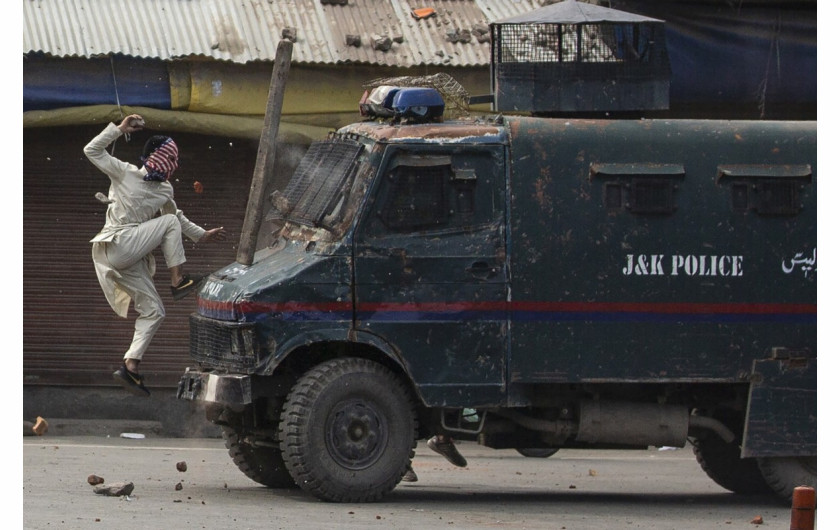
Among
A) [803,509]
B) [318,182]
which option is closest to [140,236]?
[318,182]

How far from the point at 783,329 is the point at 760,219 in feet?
2.49

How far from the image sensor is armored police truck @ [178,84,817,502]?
9906 mm

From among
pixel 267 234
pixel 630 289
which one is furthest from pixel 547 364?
pixel 267 234

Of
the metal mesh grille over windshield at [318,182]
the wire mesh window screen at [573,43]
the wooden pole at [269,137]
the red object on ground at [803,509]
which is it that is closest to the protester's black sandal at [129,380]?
the wooden pole at [269,137]

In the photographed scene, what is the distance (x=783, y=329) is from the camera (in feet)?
34.2

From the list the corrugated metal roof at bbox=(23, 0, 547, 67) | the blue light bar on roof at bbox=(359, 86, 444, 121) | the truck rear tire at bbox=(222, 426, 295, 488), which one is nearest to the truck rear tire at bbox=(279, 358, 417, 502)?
the truck rear tire at bbox=(222, 426, 295, 488)

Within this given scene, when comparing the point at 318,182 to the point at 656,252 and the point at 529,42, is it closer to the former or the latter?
the point at 656,252

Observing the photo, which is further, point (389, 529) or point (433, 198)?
point (433, 198)

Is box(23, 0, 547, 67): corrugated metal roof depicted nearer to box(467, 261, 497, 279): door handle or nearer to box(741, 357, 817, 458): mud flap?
box(467, 261, 497, 279): door handle

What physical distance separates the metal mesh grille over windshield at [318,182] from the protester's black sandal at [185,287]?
78cm

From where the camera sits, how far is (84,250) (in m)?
15.1

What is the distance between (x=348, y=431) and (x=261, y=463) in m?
1.17

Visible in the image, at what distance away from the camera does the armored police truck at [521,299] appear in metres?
9.91

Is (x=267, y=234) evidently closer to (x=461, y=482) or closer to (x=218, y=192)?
(x=218, y=192)
